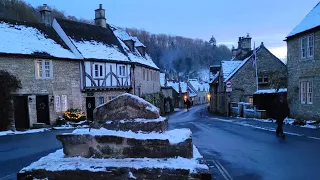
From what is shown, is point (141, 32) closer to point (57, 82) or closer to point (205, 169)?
point (57, 82)

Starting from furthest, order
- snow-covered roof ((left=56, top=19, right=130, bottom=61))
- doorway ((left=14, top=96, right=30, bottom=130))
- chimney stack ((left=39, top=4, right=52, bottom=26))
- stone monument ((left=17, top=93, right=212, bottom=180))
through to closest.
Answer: chimney stack ((left=39, top=4, right=52, bottom=26))
snow-covered roof ((left=56, top=19, right=130, bottom=61))
doorway ((left=14, top=96, right=30, bottom=130))
stone monument ((left=17, top=93, right=212, bottom=180))

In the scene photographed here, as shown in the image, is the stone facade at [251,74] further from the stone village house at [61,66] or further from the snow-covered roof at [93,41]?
the snow-covered roof at [93,41]

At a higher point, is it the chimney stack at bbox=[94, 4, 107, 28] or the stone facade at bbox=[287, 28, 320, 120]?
the chimney stack at bbox=[94, 4, 107, 28]

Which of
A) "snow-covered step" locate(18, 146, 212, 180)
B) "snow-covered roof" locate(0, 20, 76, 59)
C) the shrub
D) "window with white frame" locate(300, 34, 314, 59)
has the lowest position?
the shrub

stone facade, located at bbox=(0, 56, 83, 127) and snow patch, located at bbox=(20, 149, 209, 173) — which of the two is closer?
snow patch, located at bbox=(20, 149, 209, 173)

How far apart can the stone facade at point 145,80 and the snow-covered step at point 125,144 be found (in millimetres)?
24857

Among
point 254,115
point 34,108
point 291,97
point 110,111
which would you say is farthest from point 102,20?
point 110,111

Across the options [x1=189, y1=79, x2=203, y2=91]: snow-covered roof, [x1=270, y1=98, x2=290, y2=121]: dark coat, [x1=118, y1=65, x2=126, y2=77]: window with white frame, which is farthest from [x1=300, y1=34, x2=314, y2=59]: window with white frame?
[x1=189, y1=79, x2=203, y2=91]: snow-covered roof

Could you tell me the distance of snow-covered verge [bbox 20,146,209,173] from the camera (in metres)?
4.55

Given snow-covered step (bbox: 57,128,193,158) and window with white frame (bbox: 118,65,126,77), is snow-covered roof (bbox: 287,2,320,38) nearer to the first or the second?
snow-covered step (bbox: 57,128,193,158)

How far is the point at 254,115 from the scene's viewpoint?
2255 centimetres

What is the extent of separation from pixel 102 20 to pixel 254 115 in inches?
815

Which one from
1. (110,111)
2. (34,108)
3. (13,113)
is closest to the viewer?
(110,111)

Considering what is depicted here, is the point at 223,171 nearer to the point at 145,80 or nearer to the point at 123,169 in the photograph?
the point at 123,169
